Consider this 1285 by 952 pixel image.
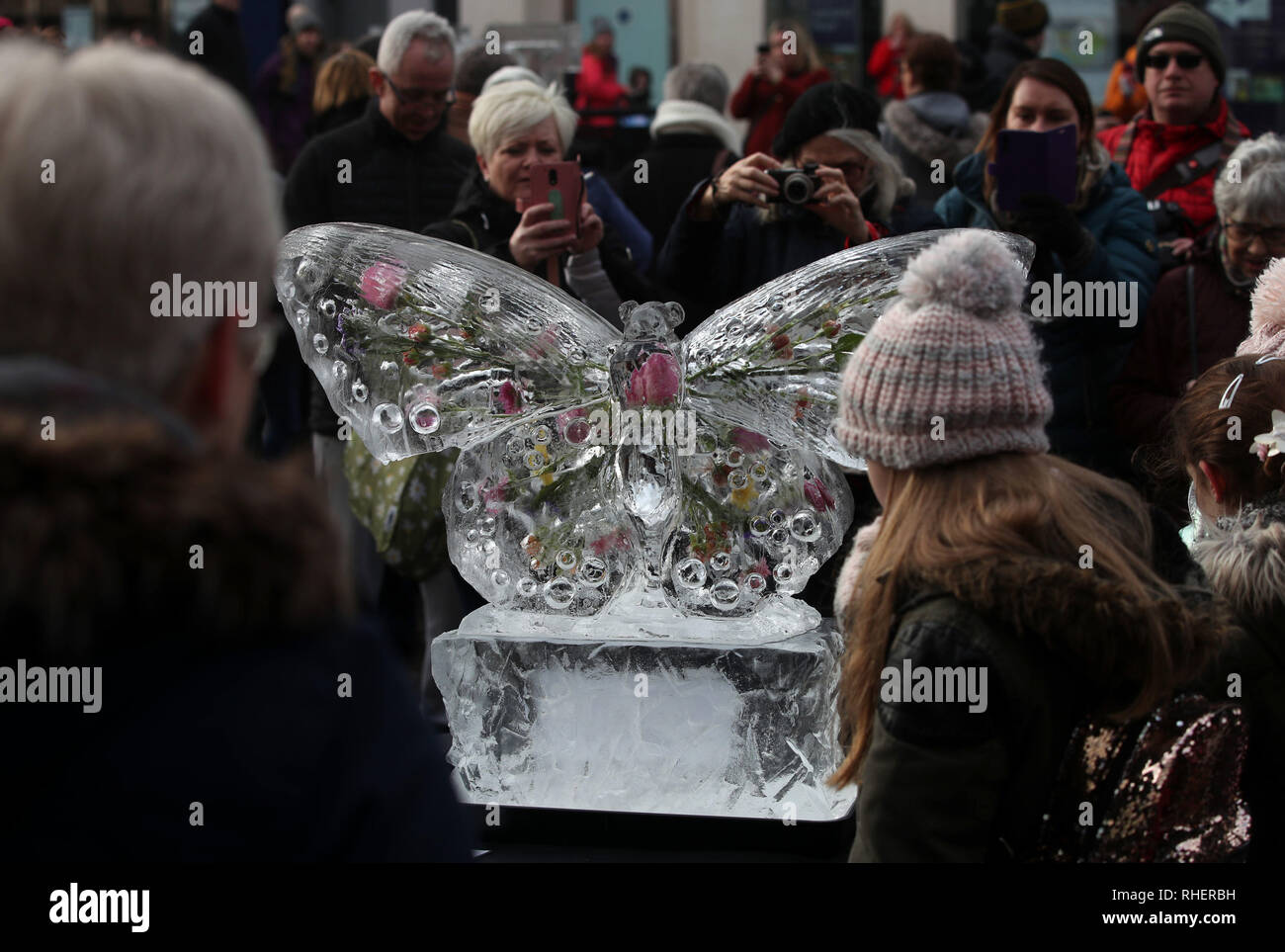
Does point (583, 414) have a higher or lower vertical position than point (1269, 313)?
lower

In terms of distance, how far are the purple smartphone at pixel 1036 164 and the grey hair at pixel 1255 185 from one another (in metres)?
0.34

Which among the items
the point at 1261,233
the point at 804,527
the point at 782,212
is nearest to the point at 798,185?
the point at 782,212

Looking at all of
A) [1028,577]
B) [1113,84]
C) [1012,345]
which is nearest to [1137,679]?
[1028,577]

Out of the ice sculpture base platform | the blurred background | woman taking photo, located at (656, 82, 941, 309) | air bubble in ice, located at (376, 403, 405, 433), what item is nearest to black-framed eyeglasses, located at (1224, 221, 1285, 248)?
woman taking photo, located at (656, 82, 941, 309)

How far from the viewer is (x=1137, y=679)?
1.27 m

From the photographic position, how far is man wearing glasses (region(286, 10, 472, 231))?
3.11m

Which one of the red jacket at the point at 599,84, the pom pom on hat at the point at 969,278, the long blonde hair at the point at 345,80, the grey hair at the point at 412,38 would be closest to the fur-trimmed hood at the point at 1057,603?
the pom pom on hat at the point at 969,278

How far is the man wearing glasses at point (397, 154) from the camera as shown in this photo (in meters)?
3.11

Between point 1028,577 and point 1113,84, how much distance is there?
429 centimetres

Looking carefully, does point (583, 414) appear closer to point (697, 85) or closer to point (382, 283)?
point (382, 283)

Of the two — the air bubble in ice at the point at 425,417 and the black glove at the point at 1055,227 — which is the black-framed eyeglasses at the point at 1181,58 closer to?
the black glove at the point at 1055,227

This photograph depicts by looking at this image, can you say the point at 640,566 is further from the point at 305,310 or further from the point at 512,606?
the point at 305,310

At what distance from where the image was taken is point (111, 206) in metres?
0.77

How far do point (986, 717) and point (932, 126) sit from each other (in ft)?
8.84
